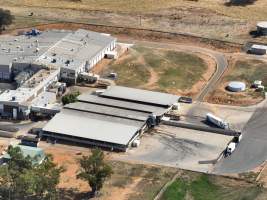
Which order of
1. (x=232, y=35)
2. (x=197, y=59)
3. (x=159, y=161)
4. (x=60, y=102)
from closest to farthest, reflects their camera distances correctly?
(x=159, y=161) < (x=60, y=102) < (x=197, y=59) < (x=232, y=35)

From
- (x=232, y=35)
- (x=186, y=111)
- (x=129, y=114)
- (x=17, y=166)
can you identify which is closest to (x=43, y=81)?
(x=129, y=114)

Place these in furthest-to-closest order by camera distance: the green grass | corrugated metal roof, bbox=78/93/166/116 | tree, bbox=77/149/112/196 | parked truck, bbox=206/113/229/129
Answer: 1. the green grass
2. corrugated metal roof, bbox=78/93/166/116
3. parked truck, bbox=206/113/229/129
4. tree, bbox=77/149/112/196

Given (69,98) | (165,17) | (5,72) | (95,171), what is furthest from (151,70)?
(95,171)

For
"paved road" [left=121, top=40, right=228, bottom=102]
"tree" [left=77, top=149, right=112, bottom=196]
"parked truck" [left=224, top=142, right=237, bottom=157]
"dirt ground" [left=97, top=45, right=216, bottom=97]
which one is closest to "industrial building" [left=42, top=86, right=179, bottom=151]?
"dirt ground" [left=97, top=45, right=216, bottom=97]

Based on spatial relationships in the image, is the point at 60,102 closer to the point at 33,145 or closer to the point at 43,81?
the point at 43,81

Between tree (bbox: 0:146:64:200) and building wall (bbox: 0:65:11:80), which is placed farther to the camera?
building wall (bbox: 0:65:11:80)

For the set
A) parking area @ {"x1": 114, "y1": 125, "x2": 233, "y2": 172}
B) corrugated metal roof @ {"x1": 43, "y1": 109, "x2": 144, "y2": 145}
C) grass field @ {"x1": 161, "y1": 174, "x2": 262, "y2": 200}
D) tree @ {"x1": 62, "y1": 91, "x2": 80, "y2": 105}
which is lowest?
grass field @ {"x1": 161, "y1": 174, "x2": 262, "y2": 200}

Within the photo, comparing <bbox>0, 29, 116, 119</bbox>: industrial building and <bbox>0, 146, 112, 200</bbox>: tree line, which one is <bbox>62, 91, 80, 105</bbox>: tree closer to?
<bbox>0, 29, 116, 119</bbox>: industrial building
